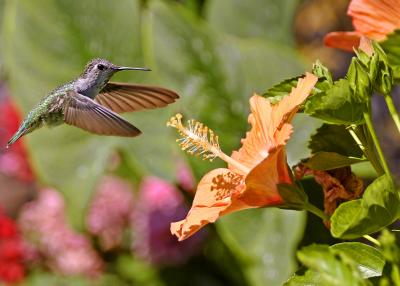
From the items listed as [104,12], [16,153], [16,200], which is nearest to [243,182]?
[104,12]

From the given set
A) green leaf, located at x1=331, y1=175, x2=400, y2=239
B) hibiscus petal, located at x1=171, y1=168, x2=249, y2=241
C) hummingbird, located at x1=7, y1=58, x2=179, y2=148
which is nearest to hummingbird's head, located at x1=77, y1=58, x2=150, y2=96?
hummingbird, located at x1=7, y1=58, x2=179, y2=148

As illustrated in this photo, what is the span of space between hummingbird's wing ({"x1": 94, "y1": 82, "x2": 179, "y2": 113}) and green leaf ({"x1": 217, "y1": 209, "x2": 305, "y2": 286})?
2.20 ft

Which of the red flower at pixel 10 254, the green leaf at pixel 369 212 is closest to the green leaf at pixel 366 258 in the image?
the green leaf at pixel 369 212

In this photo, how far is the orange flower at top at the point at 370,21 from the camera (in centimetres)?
101

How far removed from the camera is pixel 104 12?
238 cm

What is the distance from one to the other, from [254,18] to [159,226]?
2.25 ft

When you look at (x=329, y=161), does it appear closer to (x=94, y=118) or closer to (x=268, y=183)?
(x=268, y=183)

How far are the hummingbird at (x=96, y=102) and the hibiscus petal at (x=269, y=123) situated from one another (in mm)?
201

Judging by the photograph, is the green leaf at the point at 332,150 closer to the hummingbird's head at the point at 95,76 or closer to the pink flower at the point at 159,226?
→ the hummingbird's head at the point at 95,76

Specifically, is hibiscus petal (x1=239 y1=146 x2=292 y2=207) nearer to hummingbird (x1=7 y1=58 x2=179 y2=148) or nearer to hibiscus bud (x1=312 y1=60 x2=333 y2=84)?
hibiscus bud (x1=312 y1=60 x2=333 y2=84)

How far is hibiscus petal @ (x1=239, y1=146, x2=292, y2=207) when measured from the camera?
0.92 metres

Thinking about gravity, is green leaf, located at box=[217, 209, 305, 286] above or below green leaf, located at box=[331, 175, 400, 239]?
above

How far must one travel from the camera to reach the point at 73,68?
2.36 m

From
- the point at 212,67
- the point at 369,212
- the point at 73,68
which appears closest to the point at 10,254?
the point at 73,68
